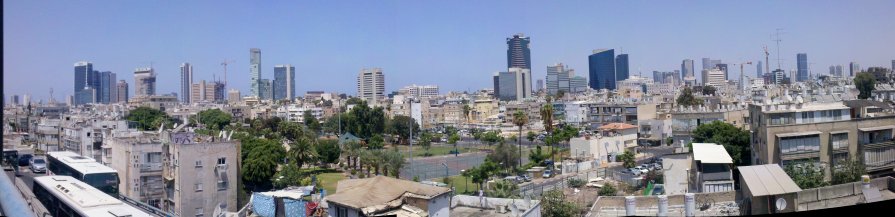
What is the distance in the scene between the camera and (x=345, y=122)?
14133mm

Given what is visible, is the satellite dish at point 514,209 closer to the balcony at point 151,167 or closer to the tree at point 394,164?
the balcony at point 151,167

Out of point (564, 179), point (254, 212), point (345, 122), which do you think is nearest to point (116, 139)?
point (254, 212)

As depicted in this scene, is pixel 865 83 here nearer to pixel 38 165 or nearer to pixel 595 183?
pixel 595 183

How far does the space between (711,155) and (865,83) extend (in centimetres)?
580

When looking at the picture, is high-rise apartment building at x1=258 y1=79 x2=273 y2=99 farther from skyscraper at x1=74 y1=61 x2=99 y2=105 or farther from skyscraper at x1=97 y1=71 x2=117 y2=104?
skyscraper at x1=74 y1=61 x2=99 y2=105

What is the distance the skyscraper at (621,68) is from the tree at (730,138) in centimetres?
2349

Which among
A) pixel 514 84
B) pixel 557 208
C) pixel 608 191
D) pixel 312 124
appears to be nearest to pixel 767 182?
pixel 557 208

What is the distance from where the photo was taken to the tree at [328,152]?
936 centimetres

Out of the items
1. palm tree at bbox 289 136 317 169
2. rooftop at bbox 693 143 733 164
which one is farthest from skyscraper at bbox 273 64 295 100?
rooftop at bbox 693 143 733 164

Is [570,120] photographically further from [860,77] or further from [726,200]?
[726,200]

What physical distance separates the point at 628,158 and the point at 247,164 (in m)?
4.57

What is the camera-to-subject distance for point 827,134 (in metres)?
4.30

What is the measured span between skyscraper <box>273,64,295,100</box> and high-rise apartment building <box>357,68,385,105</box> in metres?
4.20

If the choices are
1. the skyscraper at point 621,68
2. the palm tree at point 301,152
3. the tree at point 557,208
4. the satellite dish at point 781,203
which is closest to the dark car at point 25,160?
the palm tree at point 301,152
